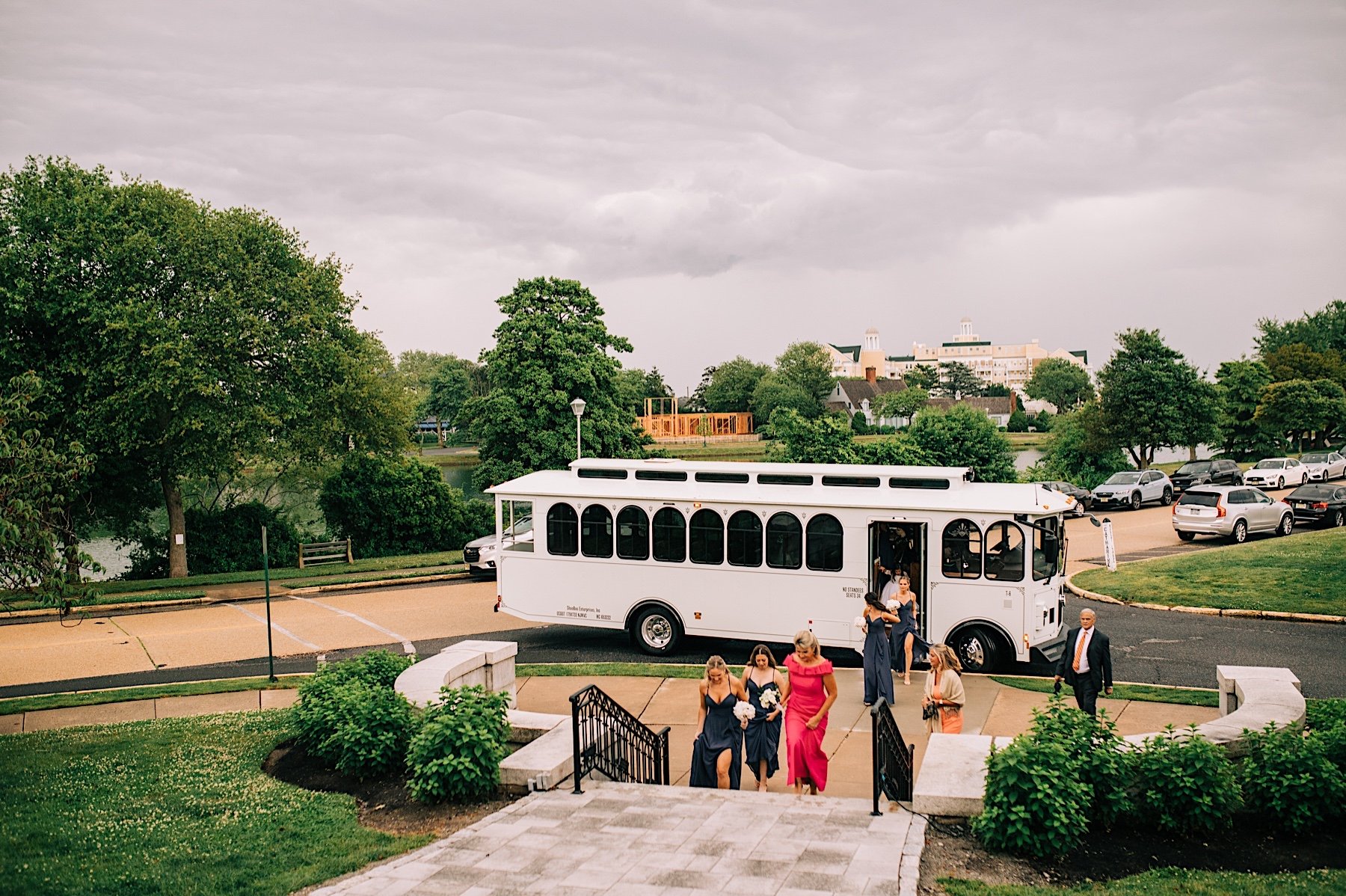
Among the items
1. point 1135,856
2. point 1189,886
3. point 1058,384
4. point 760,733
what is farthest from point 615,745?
point 1058,384

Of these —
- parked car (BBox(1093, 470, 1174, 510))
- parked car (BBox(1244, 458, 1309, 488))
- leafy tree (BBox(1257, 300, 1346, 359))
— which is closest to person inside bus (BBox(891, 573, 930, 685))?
parked car (BBox(1093, 470, 1174, 510))

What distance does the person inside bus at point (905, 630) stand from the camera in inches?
541

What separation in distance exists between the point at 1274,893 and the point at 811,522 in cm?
946

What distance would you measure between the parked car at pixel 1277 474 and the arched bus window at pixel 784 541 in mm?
35530

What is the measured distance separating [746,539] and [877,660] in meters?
3.98

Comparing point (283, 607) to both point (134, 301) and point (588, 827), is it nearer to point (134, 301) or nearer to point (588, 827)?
point (134, 301)

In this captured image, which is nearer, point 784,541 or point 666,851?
point 666,851

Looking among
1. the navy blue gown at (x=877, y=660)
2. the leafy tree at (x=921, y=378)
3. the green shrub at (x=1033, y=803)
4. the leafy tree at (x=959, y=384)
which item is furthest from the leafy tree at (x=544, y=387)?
the leafy tree at (x=959, y=384)

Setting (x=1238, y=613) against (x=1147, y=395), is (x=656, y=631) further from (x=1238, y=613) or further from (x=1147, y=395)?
(x=1147, y=395)

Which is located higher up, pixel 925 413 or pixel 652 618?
pixel 925 413

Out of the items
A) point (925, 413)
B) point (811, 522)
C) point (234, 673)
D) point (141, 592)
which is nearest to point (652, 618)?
point (811, 522)

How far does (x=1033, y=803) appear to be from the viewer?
7.46 meters

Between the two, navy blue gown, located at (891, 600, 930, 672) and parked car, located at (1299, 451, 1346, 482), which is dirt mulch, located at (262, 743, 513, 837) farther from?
parked car, located at (1299, 451, 1346, 482)

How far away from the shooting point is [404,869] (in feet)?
24.0
